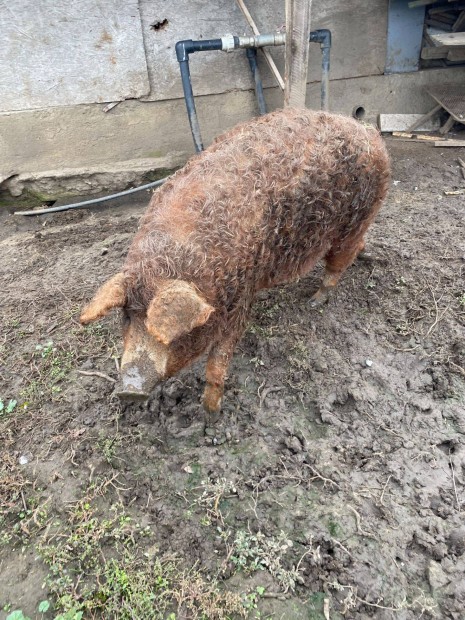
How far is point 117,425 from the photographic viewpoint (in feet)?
10.3

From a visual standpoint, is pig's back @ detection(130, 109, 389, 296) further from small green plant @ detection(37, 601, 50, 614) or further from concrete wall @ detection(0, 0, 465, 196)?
concrete wall @ detection(0, 0, 465, 196)

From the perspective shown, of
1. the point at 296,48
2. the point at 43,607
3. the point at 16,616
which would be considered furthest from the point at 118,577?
the point at 296,48

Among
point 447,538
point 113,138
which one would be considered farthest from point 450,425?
point 113,138

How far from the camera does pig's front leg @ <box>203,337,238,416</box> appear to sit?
2.95 meters

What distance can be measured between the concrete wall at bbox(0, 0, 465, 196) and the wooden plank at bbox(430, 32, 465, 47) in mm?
835

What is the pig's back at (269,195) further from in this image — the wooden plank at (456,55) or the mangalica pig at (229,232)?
the wooden plank at (456,55)

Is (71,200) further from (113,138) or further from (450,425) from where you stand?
(450,425)

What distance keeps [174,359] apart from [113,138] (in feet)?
15.3

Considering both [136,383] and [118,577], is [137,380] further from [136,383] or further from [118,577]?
[118,577]

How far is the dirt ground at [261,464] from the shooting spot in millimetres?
2396

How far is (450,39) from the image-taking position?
231 inches

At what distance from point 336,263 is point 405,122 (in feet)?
14.4

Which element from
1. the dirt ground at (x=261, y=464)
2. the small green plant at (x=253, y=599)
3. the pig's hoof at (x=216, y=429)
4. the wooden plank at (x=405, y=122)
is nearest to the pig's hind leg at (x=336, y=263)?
the dirt ground at (x=261, y=464)

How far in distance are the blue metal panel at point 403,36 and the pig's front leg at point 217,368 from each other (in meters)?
5.85
